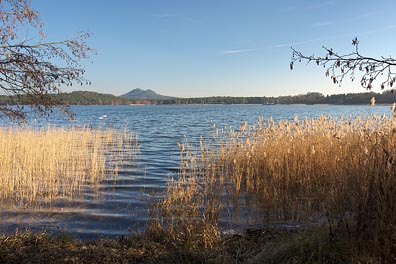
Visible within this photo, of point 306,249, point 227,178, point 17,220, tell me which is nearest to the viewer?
point 306,249

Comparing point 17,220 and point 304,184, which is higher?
point 304,184

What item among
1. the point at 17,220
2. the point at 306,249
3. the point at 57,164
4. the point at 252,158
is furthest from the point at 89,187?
the point at 306,249

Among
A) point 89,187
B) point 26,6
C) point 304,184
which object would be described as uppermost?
point 26,6

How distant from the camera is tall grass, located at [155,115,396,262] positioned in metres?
3.46

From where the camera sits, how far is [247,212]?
310 inches

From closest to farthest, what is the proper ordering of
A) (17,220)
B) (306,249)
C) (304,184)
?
(306,249)
(17,220)
(304,184)

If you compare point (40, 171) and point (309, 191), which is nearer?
point (309, 191)

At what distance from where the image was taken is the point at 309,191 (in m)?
8.10

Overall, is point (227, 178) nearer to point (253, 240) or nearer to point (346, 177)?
point (346, 177)

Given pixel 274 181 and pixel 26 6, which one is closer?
pixel 26 6

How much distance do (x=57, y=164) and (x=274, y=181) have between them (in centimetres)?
752

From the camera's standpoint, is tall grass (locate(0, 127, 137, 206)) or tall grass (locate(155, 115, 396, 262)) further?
tall grass (locate(0, 127, 137, 206))

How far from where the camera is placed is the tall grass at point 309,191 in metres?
3.46

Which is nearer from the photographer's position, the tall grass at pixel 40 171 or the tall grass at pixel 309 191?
the tall grass at pixel 309 191
